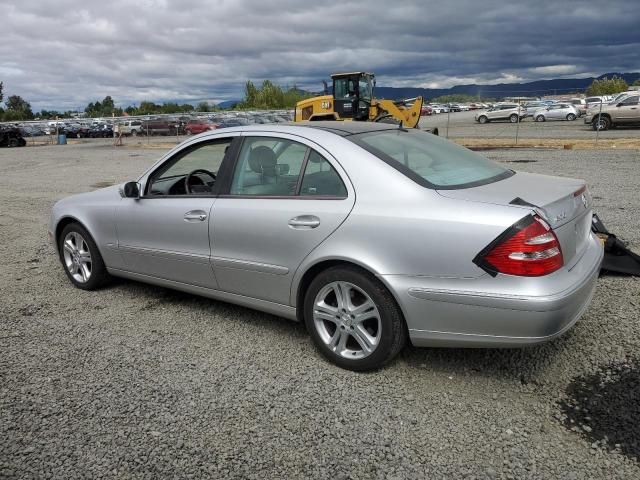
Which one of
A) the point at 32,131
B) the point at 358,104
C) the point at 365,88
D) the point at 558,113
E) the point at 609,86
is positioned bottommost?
the point at 32,131

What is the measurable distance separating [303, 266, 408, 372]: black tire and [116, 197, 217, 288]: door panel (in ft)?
3.57

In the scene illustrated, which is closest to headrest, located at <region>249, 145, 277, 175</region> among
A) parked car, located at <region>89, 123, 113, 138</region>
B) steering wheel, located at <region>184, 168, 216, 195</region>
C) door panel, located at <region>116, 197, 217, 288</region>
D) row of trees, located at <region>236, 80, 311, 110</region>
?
door panel, located at <region>116, 197, 217, 288</region>

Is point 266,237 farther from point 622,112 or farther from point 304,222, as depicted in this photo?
point 622,112

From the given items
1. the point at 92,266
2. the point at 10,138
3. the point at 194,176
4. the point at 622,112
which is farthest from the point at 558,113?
the point at 92,266

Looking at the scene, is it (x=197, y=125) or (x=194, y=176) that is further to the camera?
(x=197, y=125)

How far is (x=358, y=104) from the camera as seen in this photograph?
21141mm

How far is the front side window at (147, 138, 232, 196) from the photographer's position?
4.27m

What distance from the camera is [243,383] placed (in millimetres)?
3404

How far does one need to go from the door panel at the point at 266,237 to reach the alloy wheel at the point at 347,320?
0.28 meters

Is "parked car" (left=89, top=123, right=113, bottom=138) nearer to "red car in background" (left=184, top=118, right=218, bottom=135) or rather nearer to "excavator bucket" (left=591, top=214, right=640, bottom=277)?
"red car in background" (left=184, top=118, right=218, bottom=135)

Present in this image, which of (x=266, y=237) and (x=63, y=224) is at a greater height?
(x=266, y=237)

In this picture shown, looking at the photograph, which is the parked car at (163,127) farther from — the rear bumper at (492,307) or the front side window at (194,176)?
the rear bumper at (492,307)

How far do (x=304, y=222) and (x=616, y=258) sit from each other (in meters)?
3.29

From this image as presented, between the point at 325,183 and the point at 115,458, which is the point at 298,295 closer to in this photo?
the point at 325,183
